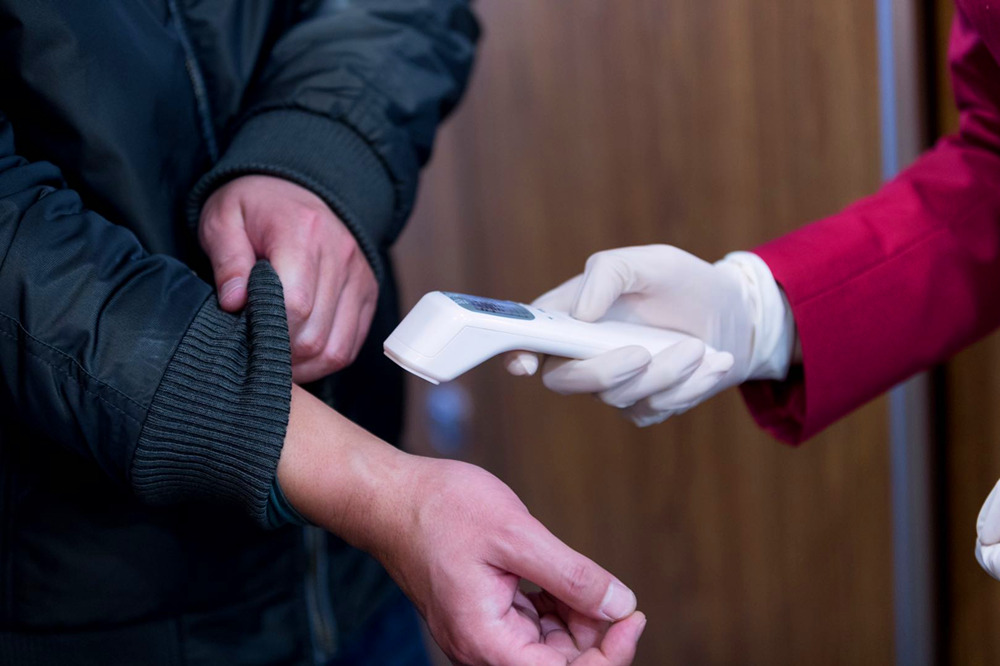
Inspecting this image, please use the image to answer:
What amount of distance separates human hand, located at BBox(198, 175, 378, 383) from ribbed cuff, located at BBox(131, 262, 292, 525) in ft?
0.14

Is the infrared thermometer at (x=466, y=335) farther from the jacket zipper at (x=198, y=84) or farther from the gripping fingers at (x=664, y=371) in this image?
the jacket zipper at (x=198, y=84)

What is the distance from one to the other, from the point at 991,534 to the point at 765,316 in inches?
7.9

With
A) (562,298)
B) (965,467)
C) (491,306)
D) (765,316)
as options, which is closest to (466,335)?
(491,306)

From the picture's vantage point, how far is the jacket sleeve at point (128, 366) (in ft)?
1.34

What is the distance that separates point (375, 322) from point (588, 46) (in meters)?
0.67

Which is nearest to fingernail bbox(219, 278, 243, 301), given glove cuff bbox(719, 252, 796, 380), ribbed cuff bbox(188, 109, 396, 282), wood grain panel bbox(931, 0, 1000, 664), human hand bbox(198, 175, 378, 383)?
human hand bbox(198, 175, 378, 383)

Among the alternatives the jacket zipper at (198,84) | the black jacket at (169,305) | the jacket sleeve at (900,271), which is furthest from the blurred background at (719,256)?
the jacket zipper at (198,84)

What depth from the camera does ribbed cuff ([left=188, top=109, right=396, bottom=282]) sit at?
0.55 meters

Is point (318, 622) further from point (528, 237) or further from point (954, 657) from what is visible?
point (528, 237)

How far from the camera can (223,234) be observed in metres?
0.52

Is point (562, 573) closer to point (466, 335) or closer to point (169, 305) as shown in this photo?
point (466, 335)

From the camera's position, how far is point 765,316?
576 mm

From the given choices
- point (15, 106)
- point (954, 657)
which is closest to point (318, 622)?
point (15, 106)

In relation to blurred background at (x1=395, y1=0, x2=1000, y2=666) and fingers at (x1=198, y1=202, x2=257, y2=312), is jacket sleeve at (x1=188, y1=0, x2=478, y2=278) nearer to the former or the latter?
fingers at (x1=198, y1=202, x2=257, y2=312)
